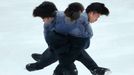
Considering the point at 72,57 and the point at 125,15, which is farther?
the point at 125,15

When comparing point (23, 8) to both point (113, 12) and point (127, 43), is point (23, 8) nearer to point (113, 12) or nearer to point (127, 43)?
point (113, 12)

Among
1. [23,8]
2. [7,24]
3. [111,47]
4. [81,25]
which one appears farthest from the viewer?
[23,8]

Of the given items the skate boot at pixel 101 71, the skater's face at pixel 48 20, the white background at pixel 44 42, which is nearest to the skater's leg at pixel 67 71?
the skate boot at pixel 101 71

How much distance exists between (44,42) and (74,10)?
3340 millimetres

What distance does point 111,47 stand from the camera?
9.70 metres

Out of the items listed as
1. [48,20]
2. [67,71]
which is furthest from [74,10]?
[67,71]

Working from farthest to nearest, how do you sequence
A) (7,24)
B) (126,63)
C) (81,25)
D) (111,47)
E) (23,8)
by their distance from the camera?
(23,8), (7,24), (111,47), (126,63), (81,25)

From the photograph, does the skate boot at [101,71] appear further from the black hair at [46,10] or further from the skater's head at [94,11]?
the black hair at [46,10]

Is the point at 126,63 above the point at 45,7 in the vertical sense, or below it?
below

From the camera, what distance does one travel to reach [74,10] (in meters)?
6.46

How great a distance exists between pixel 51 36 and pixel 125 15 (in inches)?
174

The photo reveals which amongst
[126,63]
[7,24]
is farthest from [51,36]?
[7,24]

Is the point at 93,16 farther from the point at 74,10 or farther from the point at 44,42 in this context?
the point at 44,42

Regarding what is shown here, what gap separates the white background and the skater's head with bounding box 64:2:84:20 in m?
2.07
